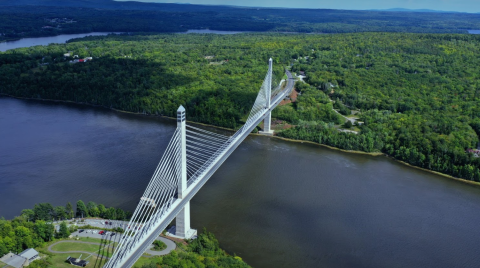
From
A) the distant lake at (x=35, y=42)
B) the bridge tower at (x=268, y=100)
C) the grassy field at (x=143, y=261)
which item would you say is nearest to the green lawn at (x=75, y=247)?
the grassy field at (x=143, y=261)

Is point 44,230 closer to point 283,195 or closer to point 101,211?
point 101,211

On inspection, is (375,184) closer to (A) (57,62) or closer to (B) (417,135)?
(B) (417,135)

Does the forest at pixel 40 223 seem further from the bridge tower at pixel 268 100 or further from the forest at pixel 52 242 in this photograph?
the bridge tower at pixel 268 100

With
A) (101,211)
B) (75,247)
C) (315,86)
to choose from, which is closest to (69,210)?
(101,211)

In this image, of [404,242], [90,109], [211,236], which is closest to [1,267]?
[211,236]

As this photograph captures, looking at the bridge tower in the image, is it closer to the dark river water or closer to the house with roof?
the dark river water

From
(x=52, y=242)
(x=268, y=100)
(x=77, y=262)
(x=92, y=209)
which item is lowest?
(x=52, y=242)
